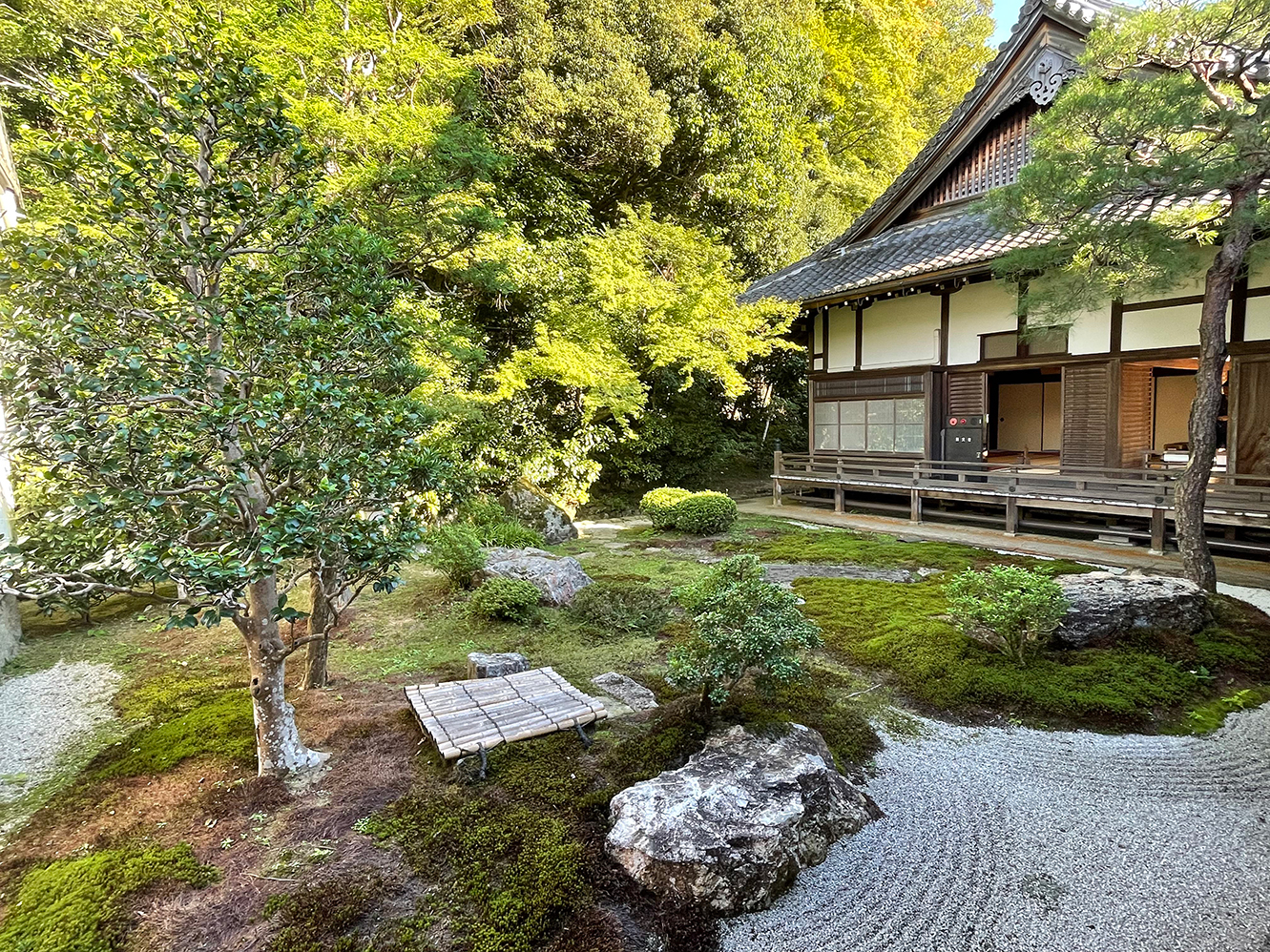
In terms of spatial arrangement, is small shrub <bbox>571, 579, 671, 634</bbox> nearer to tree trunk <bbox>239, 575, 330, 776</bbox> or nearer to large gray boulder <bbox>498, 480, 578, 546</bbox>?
tree trunk <bbox>239, 575, 330, 776</bbox>

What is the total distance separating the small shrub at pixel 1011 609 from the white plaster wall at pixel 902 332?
7.95 meters

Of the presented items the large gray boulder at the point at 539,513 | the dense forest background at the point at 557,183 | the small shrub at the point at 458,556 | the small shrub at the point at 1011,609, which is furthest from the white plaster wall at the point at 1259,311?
the small shrub at the point at 458,556

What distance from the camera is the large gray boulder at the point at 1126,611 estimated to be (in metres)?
5.41

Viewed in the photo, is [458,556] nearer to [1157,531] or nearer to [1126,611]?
[1126,611]

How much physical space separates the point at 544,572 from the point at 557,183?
9.20m

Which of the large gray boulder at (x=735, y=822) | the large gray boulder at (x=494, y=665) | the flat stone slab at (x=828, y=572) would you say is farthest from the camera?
the flat stone slab at (x=828, y=572)

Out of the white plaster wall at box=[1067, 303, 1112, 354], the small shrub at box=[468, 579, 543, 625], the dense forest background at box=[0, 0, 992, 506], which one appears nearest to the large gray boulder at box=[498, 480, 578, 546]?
the dense forest background at box=[0, 0, 992, 506]

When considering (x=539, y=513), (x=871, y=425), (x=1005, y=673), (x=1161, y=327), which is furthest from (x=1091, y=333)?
(x=539, y=513)

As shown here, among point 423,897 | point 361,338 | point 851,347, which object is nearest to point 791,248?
point 851,347

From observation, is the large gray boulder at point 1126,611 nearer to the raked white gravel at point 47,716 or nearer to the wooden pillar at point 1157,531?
the wooden pillar at point 1157,531

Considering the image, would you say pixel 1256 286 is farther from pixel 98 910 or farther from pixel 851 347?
pixel 98 910

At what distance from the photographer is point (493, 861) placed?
→ 2.96m

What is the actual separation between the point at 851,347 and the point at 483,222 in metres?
8.30

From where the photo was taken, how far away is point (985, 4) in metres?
28.0
